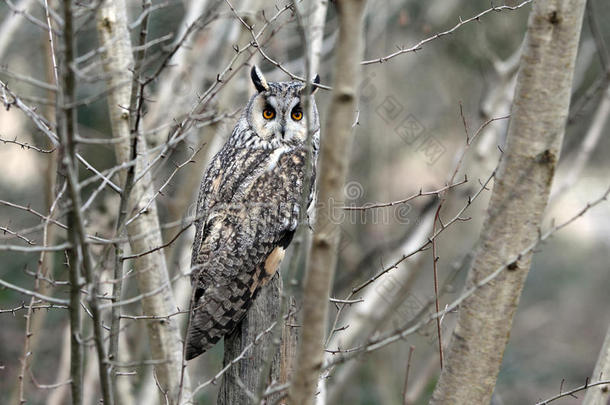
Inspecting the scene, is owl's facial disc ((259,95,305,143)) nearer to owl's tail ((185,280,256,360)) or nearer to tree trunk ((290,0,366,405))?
owl's tail ((185,280,256,360))

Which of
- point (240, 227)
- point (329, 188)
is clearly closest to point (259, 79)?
point (240, 227)

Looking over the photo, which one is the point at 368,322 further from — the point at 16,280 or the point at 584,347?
the point at 584,347

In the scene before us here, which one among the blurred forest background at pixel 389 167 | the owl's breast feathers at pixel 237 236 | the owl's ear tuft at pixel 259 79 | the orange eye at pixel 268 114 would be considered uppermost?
the blurred forest background at pixel 389 167

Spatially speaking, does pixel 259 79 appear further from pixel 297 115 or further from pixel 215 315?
pixel 215 315

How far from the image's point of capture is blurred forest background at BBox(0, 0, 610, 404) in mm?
5914

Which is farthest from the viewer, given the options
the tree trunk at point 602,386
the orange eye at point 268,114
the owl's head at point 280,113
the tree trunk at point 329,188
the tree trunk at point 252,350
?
the orange eye at point 268,114

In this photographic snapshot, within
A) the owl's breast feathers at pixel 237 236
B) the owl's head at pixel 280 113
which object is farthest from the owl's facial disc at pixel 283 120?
the owl's breast feathers at pixel 237 236

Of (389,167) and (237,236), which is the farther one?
(389,167)

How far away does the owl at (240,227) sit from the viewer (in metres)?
3.50

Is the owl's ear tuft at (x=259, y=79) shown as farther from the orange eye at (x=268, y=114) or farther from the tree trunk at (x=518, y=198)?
the tree trunk at (x=518, y=198)

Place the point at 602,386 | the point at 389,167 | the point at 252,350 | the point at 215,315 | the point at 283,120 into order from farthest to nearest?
the point at 389,167 → the point at 283,120 → the point at 215,315 → the point at 252,350 → the point at 602,386

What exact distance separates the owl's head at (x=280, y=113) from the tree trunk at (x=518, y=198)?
214 centimetres

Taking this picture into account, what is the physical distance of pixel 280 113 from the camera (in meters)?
4.15

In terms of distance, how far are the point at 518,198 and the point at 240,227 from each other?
1943 millimetres
